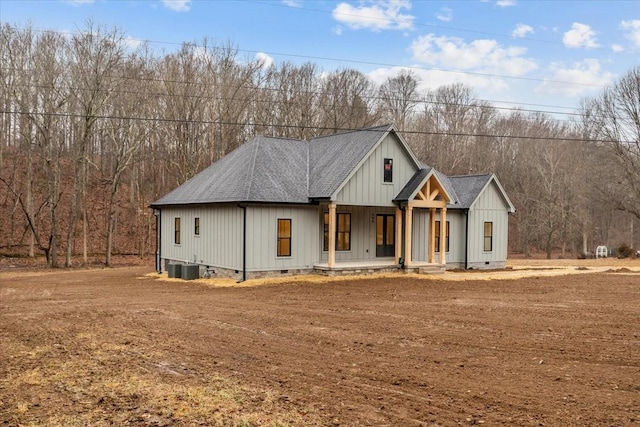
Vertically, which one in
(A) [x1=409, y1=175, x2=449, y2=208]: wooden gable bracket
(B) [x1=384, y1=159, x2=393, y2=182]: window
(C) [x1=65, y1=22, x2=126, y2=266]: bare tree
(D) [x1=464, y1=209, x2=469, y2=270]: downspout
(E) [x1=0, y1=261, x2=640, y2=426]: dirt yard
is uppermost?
(C) [x1=65, y1=22, x2=126, y2=266]: bare tree

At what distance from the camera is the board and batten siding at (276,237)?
19.8m

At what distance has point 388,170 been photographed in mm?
22359

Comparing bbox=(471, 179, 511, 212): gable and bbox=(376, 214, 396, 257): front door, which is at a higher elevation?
bbox=(471, 179, 511, 212): gable

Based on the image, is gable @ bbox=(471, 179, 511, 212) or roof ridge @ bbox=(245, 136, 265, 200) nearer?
roof ridge @ bbox=(245, 136, 265, 200)

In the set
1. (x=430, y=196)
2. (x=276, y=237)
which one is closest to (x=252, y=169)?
(x=276, y=237)

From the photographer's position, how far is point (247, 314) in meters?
13.2

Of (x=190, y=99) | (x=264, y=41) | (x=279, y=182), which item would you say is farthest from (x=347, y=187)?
(x=190, y=99)

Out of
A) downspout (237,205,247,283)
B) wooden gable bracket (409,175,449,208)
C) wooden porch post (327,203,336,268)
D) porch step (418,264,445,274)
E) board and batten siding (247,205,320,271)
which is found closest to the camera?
Answer: downspout (237,205,247,283)

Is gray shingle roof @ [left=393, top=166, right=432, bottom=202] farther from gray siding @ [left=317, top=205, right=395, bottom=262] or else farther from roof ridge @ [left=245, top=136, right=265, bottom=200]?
roof ridge @ [left=245, top=136, right=265, bottom=200]

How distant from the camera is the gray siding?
22.8m

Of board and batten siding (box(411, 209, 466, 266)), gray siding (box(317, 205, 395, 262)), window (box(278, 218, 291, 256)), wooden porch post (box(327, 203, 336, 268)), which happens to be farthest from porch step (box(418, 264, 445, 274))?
window (box(278, 218, 291, 256))

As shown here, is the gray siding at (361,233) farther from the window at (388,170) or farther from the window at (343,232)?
the window at (388,170)

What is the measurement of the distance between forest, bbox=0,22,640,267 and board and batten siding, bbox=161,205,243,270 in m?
7.79

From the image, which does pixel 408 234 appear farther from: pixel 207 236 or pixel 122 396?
pixel 122 396
